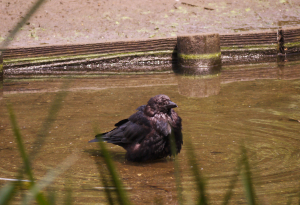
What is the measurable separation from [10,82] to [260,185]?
545 cm

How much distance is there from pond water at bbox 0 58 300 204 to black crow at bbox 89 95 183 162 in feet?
0.50

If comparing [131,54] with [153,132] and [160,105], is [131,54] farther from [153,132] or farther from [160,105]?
[153,132]

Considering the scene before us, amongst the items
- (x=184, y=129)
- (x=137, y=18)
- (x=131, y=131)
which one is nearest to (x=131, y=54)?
(x=137, y=18)

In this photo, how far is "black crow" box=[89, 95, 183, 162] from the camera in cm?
355

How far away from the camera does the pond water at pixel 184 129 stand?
10.4 ft

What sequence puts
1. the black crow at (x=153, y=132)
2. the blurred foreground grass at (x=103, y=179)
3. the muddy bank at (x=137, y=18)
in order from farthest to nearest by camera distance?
the muddy bank at (x=137, y=18)
the black crow at (x=153, y=132)
the blurred foreground grass at (x=103, y=179)

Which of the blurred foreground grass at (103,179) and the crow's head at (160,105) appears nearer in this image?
the blurred foreground grass at (103,179)

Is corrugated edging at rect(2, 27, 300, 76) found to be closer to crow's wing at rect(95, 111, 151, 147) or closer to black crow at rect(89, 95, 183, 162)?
crow's wing at rect(95, 111, 151, 147)

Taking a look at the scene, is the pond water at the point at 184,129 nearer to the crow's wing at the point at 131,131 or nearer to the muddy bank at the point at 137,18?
the crow's wing at the point at 131,131

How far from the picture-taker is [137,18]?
33.9 ft

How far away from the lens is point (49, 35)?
9.55 m

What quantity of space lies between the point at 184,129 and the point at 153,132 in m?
0.98

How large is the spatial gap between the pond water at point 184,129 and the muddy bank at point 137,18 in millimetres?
2486

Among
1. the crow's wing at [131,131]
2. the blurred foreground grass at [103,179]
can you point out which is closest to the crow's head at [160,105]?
the crow's wing at [131,131]
